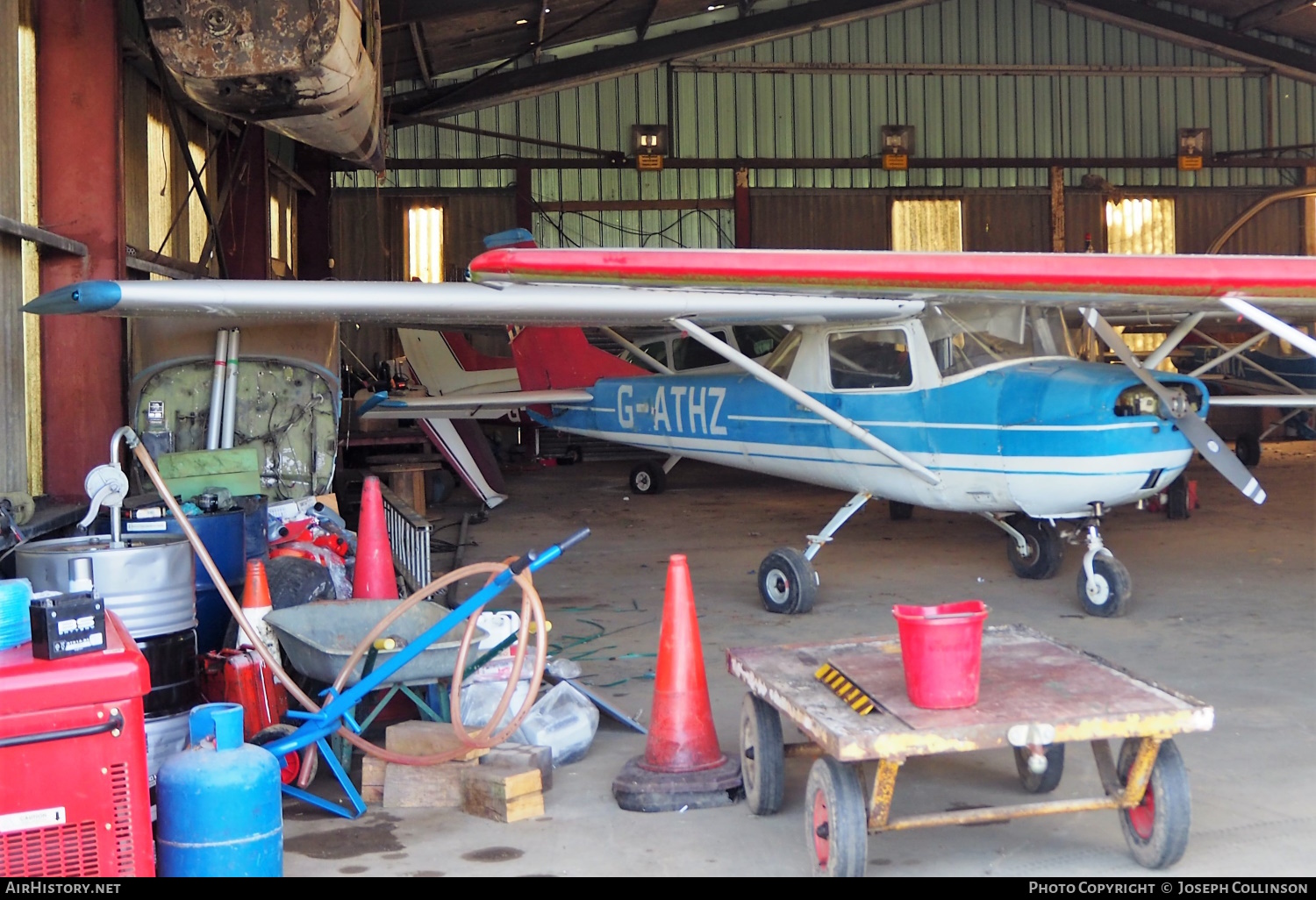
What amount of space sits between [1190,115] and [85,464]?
20.7 metres

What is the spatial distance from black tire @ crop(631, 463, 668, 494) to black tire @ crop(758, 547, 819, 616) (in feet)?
22.2

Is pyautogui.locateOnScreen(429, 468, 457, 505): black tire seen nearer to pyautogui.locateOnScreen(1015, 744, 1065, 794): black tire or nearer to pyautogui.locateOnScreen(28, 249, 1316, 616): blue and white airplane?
pyautogui.locateOnScreen(28, 249, 1316, 616): blue and white airplane

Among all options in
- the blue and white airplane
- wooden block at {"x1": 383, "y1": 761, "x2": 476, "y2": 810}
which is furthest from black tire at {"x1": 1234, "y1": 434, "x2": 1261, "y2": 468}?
wooden block at {"x1": 383, "y1": 761, "x2": 476, "y2": 810}

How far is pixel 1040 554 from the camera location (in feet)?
26.3

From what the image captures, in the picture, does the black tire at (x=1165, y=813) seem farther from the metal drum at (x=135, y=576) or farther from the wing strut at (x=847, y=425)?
the wing strut at (x=847, y=425)

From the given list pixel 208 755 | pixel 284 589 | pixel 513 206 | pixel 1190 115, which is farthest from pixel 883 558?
pixel 1190 115

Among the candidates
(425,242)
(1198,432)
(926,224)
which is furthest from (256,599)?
(926,224)

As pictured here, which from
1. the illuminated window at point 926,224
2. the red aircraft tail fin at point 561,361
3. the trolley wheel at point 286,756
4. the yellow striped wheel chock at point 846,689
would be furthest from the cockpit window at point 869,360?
the illuminated window at point 926,224

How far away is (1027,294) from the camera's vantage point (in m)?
3.56

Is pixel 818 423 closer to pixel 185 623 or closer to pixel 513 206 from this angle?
pixel 185 623

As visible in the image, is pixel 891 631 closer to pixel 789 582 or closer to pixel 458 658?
pixel 789 582

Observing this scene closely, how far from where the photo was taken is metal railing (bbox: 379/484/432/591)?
762cm

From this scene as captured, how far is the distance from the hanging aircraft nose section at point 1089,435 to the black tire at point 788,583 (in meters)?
1.32

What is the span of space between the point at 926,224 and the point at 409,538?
1525 cm
